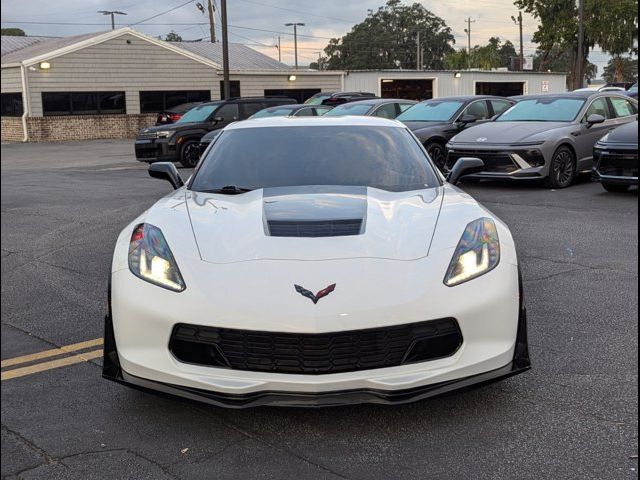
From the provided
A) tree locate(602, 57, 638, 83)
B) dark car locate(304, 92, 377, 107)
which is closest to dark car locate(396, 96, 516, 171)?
tree locate(602, 57, 638, 83)

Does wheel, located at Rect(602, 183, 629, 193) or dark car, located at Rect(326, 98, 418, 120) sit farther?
dark car, located at Rect(326, 98, 418, 120)

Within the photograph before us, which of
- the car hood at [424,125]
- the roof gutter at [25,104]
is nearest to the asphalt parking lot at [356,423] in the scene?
the car hood at [424,125]

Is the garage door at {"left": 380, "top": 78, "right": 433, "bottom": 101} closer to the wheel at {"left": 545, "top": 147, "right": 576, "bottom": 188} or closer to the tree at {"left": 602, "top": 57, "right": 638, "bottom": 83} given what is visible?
the wheel at {"left": 545, "top": 147, "right": 576, "bottom": 188}

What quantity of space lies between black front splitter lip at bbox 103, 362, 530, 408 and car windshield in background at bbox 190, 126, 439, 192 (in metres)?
1.49

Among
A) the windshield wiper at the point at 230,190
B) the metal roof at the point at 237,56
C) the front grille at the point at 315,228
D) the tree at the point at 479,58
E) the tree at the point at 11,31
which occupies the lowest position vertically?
the front grille at the point at 315,228

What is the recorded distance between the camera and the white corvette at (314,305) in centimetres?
295

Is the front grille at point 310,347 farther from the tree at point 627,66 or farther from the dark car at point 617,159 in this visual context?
the dark car at point 617,159

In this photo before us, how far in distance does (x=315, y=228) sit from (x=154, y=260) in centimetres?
73

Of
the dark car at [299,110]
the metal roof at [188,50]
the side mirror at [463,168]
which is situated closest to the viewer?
the side mirror at [463,168]

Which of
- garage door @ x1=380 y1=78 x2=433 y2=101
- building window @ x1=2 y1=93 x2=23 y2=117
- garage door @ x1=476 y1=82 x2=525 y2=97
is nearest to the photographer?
building window @ x1=2 y1=93 x2=23 y2=117

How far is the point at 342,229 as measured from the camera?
3387 mm

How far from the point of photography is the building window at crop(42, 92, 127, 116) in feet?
99.4

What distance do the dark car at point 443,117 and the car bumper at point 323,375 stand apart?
10124 millimetres

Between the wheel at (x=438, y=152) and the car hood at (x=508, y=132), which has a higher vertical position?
the car hood at (x=508, y=132)
